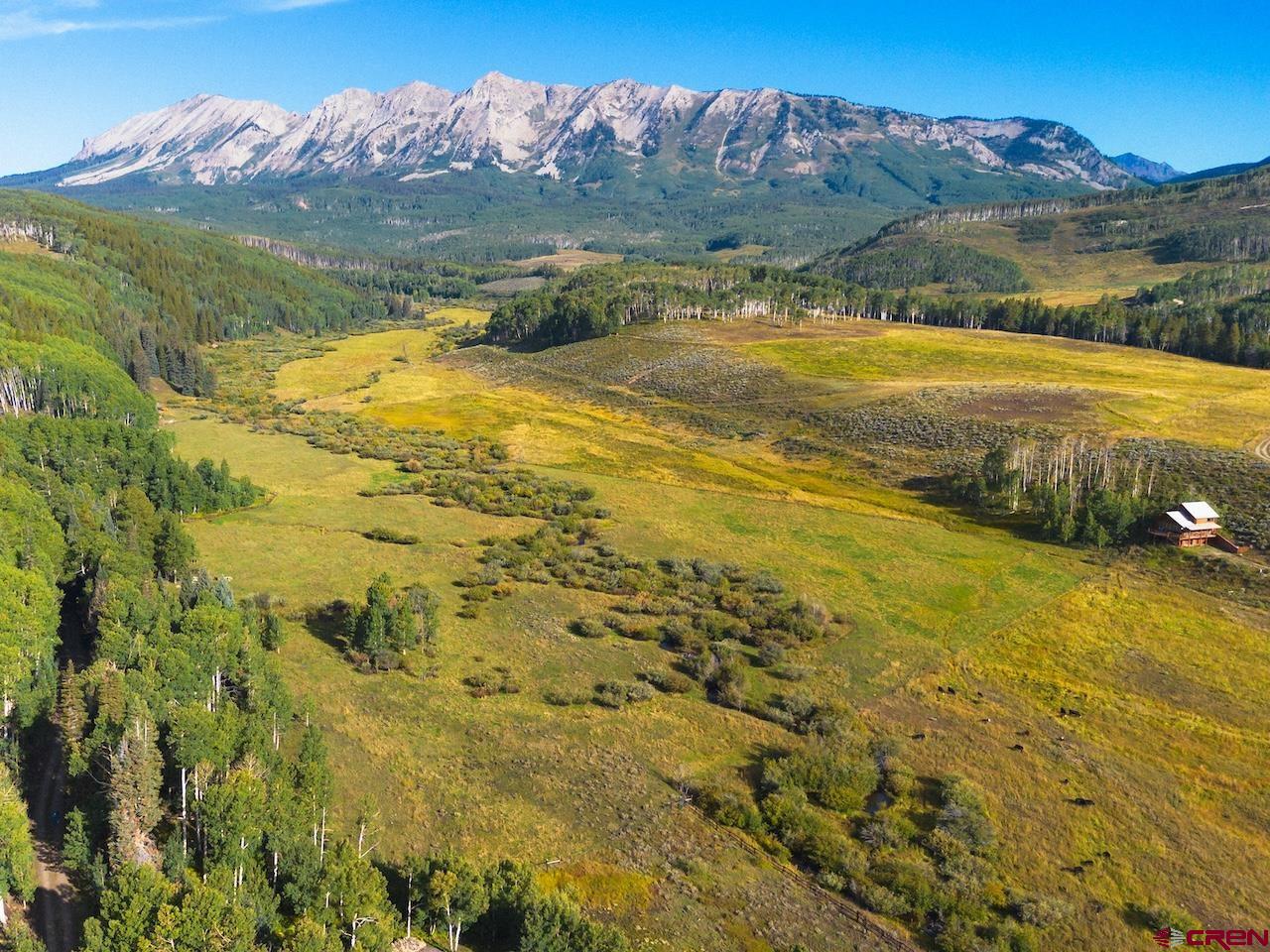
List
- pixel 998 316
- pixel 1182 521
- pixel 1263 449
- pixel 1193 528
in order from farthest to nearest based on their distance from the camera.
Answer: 1. pixel 998 316
2. pixel 1263 449
3. pixel 1182 521
4. pixel 1193 528

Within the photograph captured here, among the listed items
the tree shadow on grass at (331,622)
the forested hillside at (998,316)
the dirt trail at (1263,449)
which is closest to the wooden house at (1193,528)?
the dirt trail at (1263,449)

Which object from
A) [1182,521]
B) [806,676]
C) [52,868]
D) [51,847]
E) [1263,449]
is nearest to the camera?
[52,868]

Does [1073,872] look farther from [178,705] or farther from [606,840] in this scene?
[178,705]

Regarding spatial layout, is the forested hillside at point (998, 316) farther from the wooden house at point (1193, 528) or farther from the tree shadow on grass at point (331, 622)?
the tree shadow on grass at point (331, 622)

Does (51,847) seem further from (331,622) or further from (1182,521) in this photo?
(1182,521)

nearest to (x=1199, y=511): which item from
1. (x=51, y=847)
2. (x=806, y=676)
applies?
(x=806, y=676)

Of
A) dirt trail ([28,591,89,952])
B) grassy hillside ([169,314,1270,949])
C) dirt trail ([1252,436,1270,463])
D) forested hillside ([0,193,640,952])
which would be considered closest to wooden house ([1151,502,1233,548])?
grassy hillside ([169,314,1270,949])
